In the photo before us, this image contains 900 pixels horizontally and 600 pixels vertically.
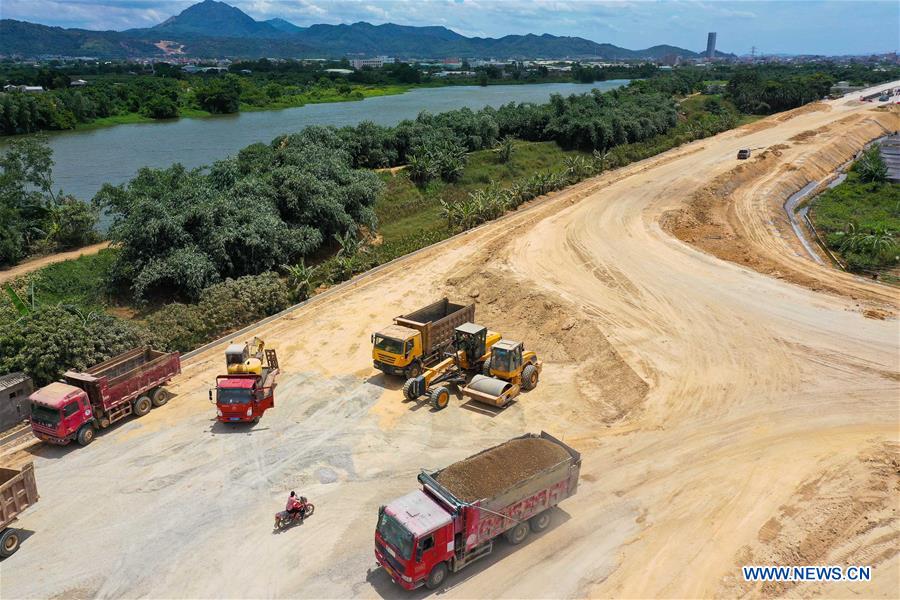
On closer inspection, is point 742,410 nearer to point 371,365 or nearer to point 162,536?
point 371,365

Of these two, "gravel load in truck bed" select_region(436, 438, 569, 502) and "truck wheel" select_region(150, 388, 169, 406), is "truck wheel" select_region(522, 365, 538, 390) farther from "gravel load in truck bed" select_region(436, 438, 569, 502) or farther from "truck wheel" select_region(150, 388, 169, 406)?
"truck wheel" select_region(150, 388, 169, 406)

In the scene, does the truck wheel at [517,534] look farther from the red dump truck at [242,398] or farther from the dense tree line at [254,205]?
the dense tree line at [254,205]

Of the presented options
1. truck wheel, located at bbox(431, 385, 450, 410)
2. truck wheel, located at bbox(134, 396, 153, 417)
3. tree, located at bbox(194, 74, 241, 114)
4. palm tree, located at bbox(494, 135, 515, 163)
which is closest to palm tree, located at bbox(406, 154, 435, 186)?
palm tree, located at bbox(494, 135, 515, 163)

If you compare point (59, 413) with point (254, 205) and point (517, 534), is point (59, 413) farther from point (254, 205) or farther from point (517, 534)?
point (254, 205)

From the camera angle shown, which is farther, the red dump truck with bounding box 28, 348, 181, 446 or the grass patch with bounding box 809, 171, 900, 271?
the grass patch with bounding box 809, 171, 900, 271

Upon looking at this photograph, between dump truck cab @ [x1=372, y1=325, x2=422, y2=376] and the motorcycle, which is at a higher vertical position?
dump truck cab @ [x1=372, y1=325, x2=422, y2=376]

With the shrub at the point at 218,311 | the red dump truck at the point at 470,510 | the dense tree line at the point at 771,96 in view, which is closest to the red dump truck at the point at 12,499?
the red dump truck at the point at 470,510
